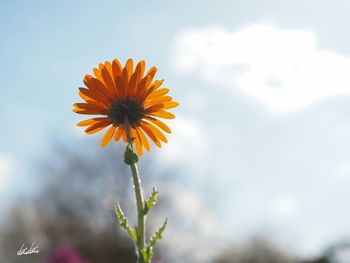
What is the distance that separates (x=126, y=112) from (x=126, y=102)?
0.27 feet

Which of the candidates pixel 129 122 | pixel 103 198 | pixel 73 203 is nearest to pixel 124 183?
pixel 103 198

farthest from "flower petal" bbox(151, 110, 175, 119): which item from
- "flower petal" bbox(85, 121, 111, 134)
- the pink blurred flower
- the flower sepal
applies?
the pink blurred flower

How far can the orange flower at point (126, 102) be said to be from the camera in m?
1.99

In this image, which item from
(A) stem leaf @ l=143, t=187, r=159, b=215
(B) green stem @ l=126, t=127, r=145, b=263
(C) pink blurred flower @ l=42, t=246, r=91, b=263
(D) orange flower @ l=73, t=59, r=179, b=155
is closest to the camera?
(B) green stem @ l=126, t=127, r=145, b=263

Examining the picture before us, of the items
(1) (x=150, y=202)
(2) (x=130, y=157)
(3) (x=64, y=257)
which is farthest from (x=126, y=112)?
(3) (x=64, y=257)

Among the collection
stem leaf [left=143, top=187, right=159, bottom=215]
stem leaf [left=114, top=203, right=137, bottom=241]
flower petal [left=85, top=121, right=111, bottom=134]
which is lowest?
stem leaf [left=114, top=203, right=137, bottom=241]

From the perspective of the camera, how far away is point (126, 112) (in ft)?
7.07

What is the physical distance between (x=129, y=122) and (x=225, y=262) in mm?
37598

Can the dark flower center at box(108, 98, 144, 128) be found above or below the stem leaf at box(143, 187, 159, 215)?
above

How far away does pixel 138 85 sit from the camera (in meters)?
2.05

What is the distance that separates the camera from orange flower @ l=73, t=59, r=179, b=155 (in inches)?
78.4

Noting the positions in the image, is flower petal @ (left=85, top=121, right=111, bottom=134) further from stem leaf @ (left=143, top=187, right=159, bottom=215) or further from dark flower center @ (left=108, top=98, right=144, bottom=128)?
stem leaf @ (left=143, top=187, right=159, bottom=215)

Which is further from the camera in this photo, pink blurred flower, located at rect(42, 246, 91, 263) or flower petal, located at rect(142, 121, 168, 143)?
pink blurred flower, located at rect(42, 246, 91, 263)

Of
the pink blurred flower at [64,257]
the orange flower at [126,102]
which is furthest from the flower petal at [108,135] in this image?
the pink blurred flower at [64,257]
